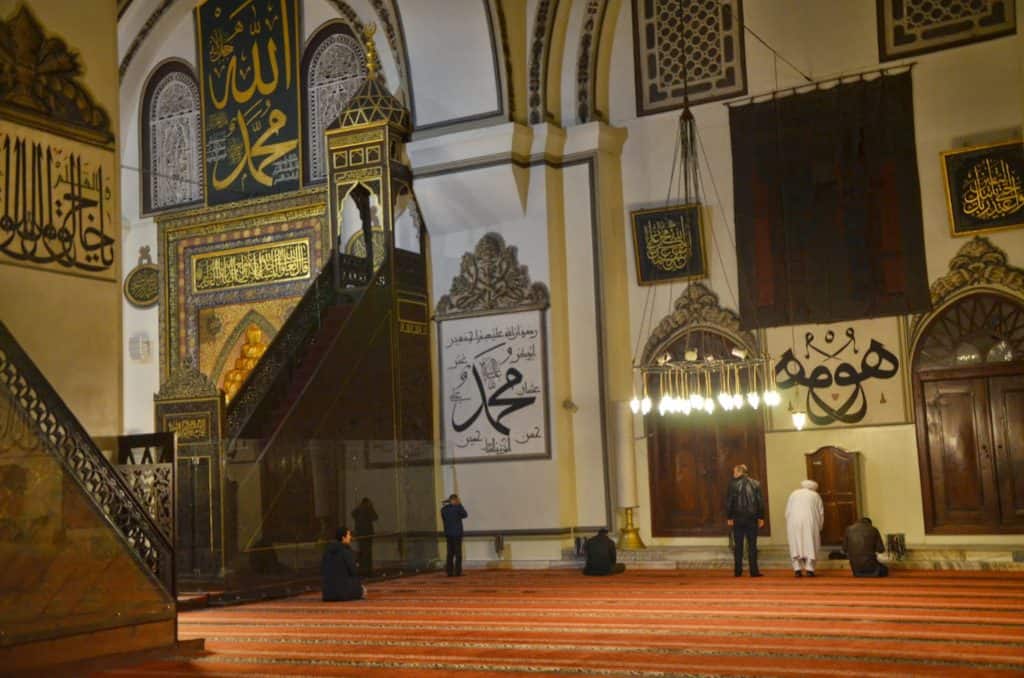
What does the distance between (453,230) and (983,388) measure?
14.3 ft

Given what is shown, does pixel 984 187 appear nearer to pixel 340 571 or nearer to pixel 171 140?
pixel 340 571

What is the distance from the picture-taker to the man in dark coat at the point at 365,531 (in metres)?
8.98

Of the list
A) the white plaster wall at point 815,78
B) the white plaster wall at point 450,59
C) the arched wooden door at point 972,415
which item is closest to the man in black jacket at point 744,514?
the white plaster wall at point 815,78

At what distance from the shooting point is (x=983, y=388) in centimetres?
851

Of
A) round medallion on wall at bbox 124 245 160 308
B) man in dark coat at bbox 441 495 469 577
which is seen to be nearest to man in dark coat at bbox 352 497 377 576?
man in dark coat at bbox 441 495 469 577

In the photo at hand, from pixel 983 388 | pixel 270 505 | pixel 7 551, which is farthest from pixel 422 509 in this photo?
pixel 7 551

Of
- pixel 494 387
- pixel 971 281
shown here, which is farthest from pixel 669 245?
pixel 971 281

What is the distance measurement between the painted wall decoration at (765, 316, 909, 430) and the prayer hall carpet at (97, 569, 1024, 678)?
1219mm

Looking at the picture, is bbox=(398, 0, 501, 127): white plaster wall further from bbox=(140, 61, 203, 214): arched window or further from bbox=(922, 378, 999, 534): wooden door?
bbox=(922, 378, 999, 534): wooden door

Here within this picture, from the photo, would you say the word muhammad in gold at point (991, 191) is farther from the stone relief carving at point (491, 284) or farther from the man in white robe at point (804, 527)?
the stone relief carving at point (491, 284)

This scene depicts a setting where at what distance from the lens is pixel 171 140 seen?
40.6 feet

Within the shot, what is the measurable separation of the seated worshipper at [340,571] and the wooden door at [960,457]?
13.3 ft

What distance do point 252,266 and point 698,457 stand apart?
4.71m

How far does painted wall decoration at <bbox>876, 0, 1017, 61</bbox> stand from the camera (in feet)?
28.2
